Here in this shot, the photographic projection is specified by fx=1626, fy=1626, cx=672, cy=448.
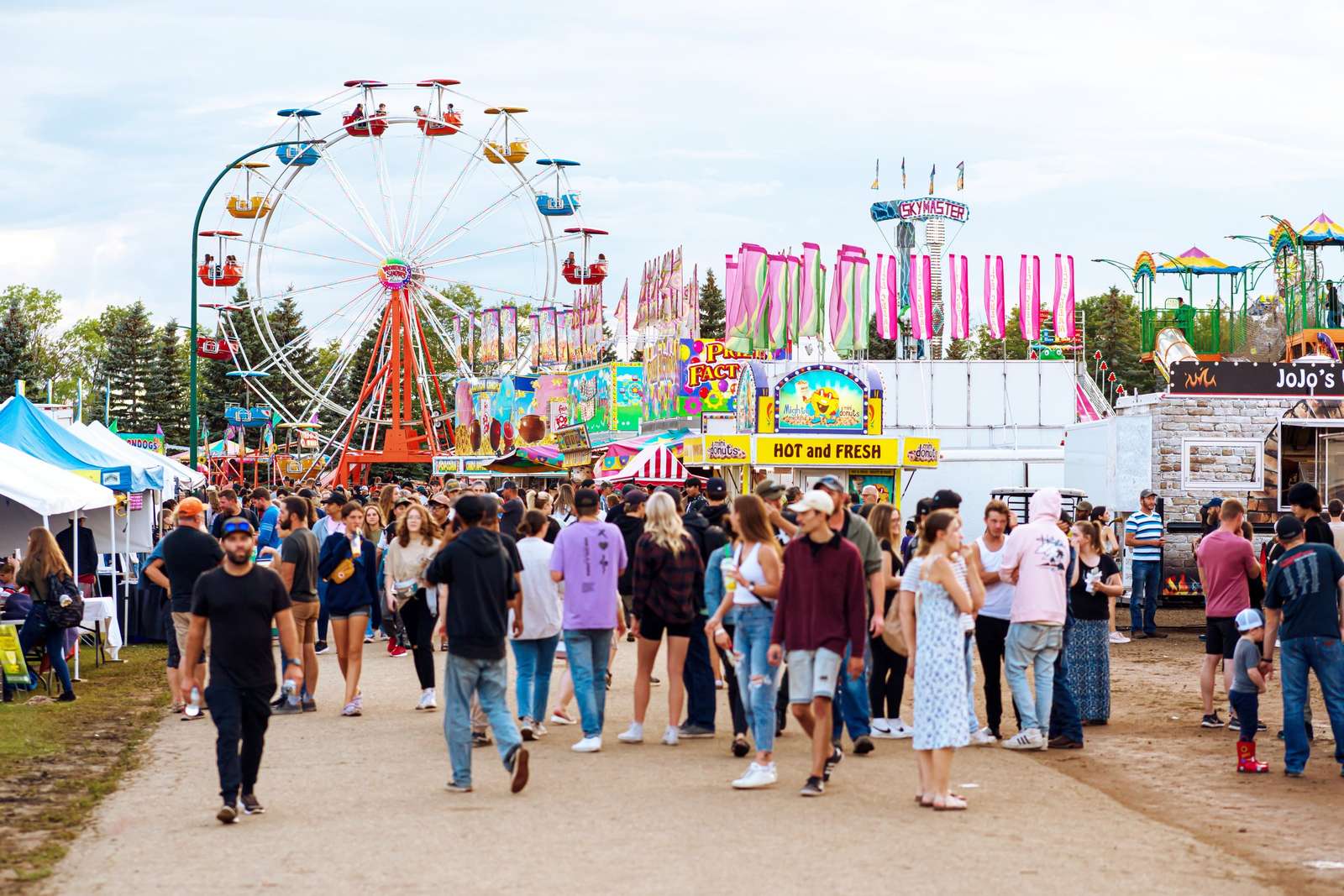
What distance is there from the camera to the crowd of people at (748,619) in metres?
8.32

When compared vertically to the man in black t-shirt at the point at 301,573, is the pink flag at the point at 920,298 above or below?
above

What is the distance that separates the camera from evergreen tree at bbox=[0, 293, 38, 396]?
68750 millimetres

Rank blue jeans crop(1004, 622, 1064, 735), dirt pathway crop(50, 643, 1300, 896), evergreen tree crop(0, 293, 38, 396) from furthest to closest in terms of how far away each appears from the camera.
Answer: evergreen tree crop(0, 293, 38, 396), blue jeans crop(1004, 622, 1064, 735), dirt pathway crop(50, 643, 1300, 896)

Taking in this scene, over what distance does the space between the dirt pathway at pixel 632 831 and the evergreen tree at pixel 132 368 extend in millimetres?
82314

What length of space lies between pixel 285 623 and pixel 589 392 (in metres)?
37.1

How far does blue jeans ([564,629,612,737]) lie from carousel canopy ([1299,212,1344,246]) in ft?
115

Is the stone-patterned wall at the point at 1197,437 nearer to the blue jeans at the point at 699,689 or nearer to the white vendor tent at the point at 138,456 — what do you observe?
the blue jeans at the point at 699,689

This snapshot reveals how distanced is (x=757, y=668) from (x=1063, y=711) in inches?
110

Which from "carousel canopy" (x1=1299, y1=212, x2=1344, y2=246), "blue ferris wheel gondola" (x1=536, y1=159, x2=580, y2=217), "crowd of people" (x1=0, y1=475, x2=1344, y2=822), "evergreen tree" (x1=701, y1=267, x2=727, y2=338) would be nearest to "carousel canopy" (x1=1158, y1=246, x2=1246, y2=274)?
"carousel canopy" (x1=1299, y1=212, x2=1344, y2=246)

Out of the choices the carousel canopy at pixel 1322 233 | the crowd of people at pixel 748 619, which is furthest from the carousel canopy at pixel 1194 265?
the crowd of people at pixel 748 619

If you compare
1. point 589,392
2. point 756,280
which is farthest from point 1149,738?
point 589,392

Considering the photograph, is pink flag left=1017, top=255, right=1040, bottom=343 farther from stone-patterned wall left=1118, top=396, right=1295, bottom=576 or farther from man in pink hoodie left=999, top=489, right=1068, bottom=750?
man in pink hoodie left=999, top=489, right=1068, bottom=750

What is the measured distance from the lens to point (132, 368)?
8850 centimetres

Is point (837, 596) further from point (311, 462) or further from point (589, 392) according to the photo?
point (311, 462)
